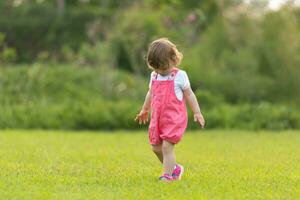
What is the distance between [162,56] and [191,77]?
13264 mm

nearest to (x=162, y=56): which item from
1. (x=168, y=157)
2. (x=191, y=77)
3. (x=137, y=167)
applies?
(x=168, y=157)

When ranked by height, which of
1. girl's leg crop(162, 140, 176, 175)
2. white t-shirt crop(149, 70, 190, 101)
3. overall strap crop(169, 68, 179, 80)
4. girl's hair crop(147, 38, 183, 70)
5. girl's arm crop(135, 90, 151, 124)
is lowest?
girl's leg crop(162, 140, 176, 175)

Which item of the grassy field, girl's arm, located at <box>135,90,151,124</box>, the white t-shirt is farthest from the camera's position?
girl's arm, located at <box>135,90,151,124</box>

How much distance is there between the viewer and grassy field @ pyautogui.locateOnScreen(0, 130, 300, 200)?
7422mm

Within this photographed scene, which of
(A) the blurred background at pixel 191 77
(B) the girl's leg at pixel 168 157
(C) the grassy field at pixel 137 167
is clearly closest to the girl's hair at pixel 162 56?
(B) the girl's leg at pixel 168 157

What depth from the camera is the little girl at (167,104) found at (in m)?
8.40

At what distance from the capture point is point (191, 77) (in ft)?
70.9

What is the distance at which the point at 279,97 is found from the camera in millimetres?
21703

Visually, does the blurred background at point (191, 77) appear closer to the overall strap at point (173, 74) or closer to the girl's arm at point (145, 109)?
the girl's arm at point (145, 109)

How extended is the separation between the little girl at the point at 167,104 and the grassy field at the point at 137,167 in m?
0.32

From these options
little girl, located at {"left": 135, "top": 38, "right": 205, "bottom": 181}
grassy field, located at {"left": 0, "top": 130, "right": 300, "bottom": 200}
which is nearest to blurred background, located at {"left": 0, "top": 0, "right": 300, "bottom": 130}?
grassy field, located at {"left": 0, "top": 130, "right": 300, "bottom": 200}

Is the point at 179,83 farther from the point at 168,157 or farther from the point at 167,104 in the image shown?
the point at 168,157

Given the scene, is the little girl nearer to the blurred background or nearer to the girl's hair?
the girl's hair

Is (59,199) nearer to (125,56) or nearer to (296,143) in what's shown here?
(296,143)
